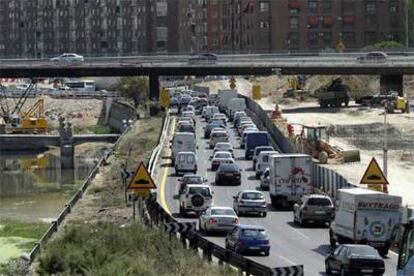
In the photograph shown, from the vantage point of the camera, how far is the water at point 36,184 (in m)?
68.1

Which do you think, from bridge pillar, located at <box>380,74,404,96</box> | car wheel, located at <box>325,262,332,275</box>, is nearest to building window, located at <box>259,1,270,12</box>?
bridge pillar, located at <box>380,74,404,96</box>

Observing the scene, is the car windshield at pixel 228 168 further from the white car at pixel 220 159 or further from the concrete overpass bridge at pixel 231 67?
the concrete overpass bridge at pixel 231 67

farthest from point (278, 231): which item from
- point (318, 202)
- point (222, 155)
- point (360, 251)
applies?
point (222, 155)

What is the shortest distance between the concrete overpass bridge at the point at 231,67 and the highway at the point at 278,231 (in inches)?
1575

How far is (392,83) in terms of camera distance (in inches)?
4439

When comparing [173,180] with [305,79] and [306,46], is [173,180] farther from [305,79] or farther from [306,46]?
[306,46]

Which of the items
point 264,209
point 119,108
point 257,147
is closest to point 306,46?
point 119,108

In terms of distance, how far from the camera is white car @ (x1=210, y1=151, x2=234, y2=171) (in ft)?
209

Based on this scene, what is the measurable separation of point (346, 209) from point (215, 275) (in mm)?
10083

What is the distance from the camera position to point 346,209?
3550cm

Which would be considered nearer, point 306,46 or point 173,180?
point 173,180

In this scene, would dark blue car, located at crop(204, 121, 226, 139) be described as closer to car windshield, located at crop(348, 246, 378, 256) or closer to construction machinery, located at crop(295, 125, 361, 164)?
construction machinery, located at crop(295, 125, 361, 164)

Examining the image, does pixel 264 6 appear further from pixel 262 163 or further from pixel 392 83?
pixel 262 163

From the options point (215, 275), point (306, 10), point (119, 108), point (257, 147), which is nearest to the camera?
point (215, 275)
